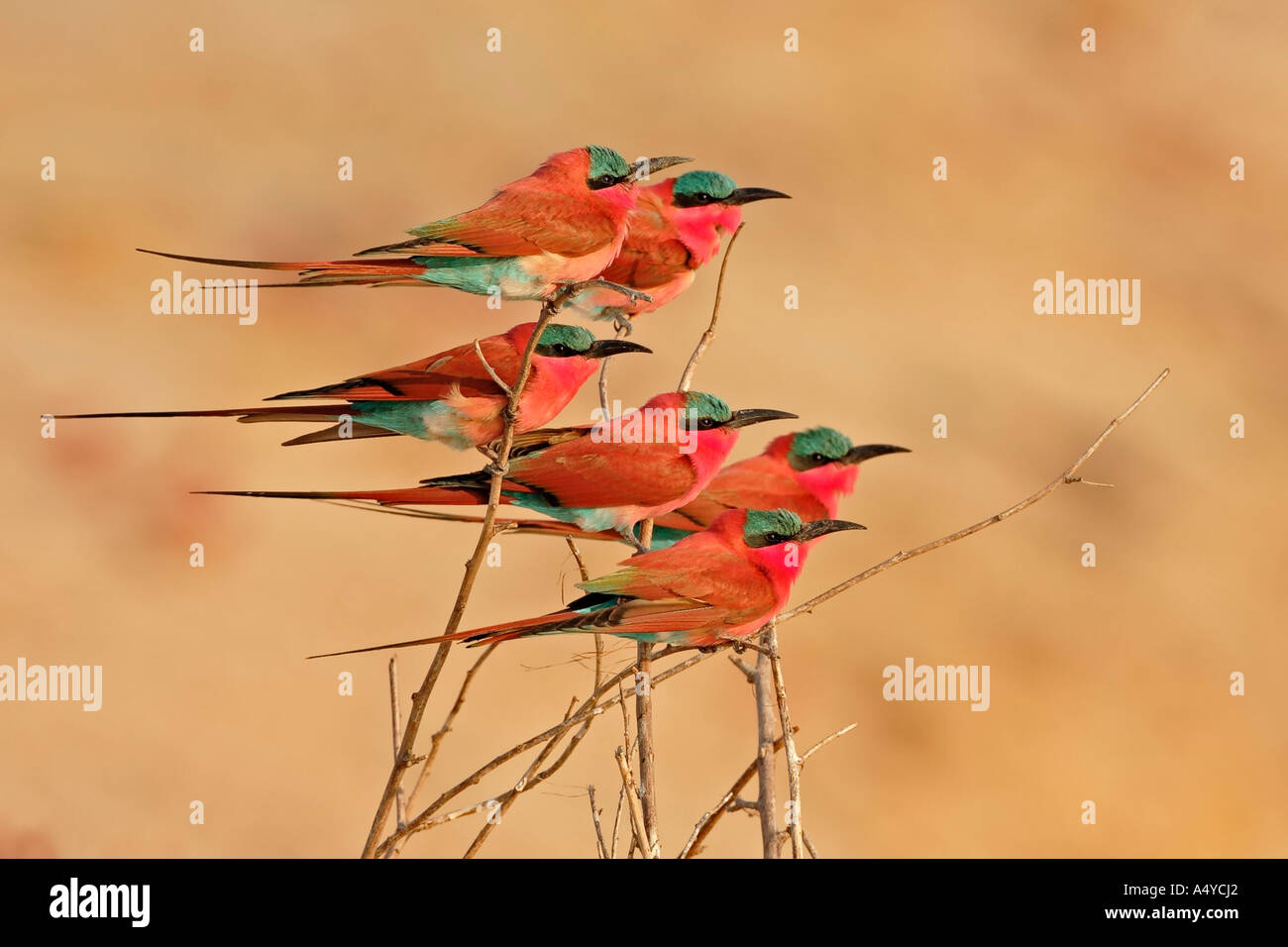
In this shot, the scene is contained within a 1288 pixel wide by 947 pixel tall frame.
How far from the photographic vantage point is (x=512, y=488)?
7.48 ft

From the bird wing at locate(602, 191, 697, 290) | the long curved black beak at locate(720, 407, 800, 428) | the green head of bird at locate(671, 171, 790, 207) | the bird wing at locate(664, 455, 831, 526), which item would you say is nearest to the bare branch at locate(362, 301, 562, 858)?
the long curved black beak at locate(720, 407, 800, 428)

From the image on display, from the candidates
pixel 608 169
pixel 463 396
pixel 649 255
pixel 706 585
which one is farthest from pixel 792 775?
pixel 649 255

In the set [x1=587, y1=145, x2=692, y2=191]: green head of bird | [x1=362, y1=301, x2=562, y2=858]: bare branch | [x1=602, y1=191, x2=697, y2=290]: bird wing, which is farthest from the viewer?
[x1=602, y1=191, x2=697, y2=290]: bird wing

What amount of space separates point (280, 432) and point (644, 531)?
4759mm

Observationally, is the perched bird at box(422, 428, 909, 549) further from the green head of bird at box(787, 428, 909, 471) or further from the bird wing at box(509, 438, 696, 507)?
the bird wing at box(509, 438, 696, 507)

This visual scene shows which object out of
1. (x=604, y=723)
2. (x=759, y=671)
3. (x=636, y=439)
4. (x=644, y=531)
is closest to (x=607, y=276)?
(x=644, y=531)

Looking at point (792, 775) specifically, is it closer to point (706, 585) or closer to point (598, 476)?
point (706, 585)

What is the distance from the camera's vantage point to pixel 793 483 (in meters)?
3.54

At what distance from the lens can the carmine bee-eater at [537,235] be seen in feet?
7.06

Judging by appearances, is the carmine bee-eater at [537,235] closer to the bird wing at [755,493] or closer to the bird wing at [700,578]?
the bird wing at [700,578]

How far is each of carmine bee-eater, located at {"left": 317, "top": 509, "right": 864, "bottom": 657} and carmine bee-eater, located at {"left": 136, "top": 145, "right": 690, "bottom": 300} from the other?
0.47 meters

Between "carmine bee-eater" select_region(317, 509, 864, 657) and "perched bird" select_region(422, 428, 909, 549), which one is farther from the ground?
"perched bird" select_region(422, 428, 909, 549)

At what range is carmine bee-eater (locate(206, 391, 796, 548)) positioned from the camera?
209 centimetres

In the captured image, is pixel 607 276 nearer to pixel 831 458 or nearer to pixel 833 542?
pixel 831 458
